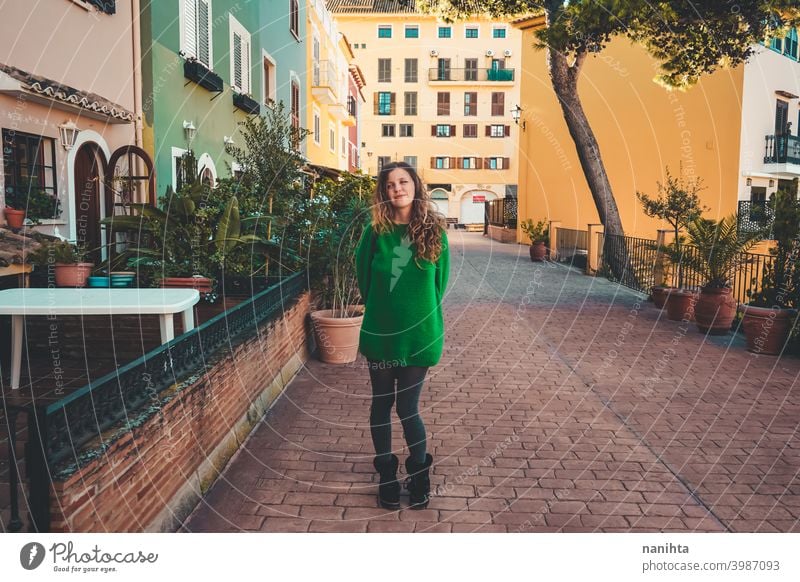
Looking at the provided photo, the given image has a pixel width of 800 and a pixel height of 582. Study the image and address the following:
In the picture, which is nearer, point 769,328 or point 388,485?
point 388,485

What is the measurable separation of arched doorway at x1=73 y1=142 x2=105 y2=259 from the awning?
0.53 meters

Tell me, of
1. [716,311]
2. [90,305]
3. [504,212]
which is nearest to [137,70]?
[90,305]

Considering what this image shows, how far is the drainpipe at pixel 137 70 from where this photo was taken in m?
9.93

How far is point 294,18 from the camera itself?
65.9 feet

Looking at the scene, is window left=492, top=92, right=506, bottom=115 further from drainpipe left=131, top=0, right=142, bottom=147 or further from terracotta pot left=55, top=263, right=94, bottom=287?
terracotta pot left=55, top=263, right=94, bottom=287

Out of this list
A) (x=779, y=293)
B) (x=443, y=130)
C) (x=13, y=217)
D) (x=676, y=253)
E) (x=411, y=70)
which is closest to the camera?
(x=13, y=217)

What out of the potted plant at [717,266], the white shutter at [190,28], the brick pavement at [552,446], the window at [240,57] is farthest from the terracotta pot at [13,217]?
the potted plant at [717,266]

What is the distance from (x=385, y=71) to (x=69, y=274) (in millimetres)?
43906

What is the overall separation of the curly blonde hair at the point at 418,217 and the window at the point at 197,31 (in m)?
9.07

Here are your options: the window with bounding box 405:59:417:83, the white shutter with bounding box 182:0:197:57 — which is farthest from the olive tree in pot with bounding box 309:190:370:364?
the window with bounding box 405:59:417:83

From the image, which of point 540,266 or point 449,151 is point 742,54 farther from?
point 449,151

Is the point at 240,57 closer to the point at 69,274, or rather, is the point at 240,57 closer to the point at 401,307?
the point at 69,274

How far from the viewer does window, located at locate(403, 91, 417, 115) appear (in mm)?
46800
